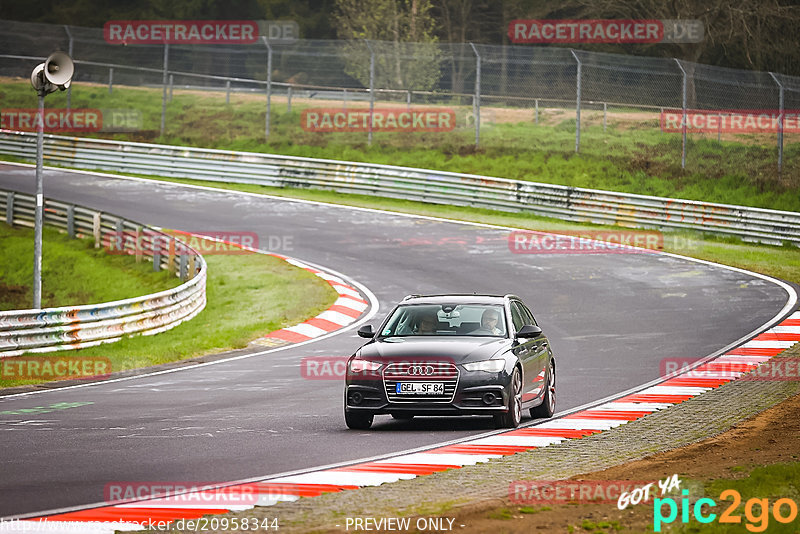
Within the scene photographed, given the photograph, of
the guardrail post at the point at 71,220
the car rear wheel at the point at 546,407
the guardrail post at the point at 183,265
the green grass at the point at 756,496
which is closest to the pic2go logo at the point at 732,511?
the green grass at the point at 756,496

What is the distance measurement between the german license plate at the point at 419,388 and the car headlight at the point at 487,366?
336 millimetres

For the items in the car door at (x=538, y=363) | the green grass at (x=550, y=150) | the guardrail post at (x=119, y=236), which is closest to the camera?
the car door at (x=538, y=363)

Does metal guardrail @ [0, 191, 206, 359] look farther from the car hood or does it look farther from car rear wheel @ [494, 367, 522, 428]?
car rear wheel @ [494, 367, 522, 428]

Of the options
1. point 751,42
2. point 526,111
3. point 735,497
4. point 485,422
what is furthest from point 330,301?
point 751,42

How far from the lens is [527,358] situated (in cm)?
1265

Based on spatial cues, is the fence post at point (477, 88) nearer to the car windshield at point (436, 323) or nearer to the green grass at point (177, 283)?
the green grass at point (177, 283)

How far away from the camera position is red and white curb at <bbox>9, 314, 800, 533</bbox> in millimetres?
8008

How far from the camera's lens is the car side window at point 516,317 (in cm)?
1310

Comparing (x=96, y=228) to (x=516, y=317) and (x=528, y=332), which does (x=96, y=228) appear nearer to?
(x=516, y=317)

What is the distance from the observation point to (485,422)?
12.9 meters

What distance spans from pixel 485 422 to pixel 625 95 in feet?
111

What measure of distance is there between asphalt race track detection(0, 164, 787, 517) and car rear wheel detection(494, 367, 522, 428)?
0.21 metres

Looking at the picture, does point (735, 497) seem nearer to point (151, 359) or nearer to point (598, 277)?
point (151, 359)

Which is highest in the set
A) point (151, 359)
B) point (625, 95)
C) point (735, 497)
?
point (625, 95)
